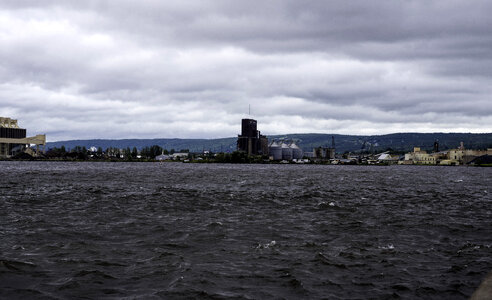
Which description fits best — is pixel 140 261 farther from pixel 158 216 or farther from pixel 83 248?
pixel 158 216

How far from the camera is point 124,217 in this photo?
4212 centimetres

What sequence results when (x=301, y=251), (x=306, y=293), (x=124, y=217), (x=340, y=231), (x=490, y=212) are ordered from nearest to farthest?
(x=306, y=293), (x=301, y=251), (x=340, y=231), (x=124, y=217), (x=490, y=212)

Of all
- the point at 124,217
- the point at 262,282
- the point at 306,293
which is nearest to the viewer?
the point at 306,293

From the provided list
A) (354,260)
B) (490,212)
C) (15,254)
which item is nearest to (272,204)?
(490,212)

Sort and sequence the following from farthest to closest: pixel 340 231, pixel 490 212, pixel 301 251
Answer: pixel 490 212
pixel 340 231
pixel 301 251

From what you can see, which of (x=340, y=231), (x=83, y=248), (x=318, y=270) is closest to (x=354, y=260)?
(x=318, y=270)

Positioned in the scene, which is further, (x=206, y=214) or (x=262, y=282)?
(x=206, y=214)

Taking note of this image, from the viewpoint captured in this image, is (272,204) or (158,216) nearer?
(158,216)

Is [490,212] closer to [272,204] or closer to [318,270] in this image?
[272,204]

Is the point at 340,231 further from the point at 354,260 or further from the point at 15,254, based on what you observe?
the point at 15,254

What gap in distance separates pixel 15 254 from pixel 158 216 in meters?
18.0

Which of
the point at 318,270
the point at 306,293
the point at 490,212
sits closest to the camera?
the point at 306,293

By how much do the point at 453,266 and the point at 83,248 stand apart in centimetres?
2185

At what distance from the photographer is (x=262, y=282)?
20828 millimetres
